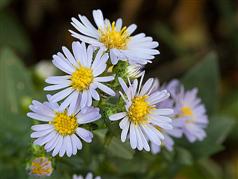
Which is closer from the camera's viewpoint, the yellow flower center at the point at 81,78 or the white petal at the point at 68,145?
the white petal at the point at 68,145

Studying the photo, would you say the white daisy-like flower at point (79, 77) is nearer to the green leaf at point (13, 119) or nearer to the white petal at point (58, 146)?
the white petal at point (58, 146)

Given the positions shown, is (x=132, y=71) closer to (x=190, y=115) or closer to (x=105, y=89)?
(x=105, y=89)

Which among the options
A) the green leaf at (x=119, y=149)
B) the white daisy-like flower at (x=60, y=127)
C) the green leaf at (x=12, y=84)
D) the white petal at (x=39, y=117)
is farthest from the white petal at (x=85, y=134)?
the green leaf at (x=12, y=84)

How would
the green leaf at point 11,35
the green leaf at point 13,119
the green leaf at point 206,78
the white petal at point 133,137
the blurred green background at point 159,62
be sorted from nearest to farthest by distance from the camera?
the white petal at point 133,137, the green leaf at point 13,119, the blurred green background at point 159,62, the green leaf at point 206,78, the green leaf at point 11,35

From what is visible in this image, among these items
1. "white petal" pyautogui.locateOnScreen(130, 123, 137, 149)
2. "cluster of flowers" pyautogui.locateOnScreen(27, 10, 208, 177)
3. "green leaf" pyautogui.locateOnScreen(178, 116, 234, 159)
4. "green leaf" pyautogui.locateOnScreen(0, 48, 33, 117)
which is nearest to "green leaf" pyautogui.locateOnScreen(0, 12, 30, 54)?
"green leaf" pyautogui.locateOnScreen(0, 48, 33, 117)

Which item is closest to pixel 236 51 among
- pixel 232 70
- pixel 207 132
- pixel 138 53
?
pixel 232 70

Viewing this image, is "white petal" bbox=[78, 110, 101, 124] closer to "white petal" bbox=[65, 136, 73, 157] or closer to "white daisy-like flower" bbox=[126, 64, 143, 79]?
"white petal" bbox=[65, 136, 73, 157]
